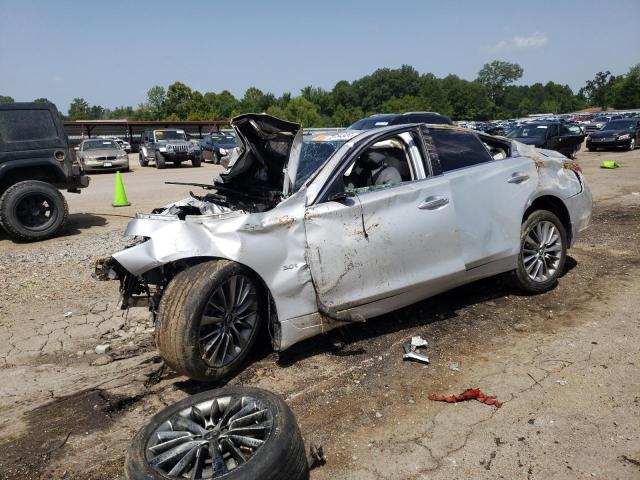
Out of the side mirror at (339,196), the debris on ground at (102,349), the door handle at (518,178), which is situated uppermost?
the side mirror at (339,196)

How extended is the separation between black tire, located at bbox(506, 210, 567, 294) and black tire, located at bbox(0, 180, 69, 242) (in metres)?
7.28

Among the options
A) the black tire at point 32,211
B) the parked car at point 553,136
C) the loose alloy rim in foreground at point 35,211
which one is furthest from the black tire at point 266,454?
the parked car at point 553,136

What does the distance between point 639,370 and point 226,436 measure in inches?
111

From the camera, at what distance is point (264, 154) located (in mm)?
4234

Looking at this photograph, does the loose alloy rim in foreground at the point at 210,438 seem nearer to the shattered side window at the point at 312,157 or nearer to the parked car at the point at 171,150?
the shattered side window at the point at 312,157

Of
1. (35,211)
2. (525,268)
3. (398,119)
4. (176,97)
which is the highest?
(176,97)

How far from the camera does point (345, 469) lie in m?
2.68

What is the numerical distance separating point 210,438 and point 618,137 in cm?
2538

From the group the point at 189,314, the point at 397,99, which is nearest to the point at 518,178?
the point at 189,314

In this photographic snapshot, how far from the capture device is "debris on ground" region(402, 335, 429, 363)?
12.4 ft

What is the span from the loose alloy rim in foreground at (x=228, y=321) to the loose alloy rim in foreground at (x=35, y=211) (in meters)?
6.41

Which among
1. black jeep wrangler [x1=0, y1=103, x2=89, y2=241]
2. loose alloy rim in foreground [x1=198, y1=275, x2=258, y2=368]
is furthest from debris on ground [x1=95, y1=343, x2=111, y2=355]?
black jeep wrangler [x1=0, y1=103, x2=89, y2=241]

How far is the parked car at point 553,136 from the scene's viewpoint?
1797 cm

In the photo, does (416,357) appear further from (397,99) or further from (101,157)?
(397,99)
